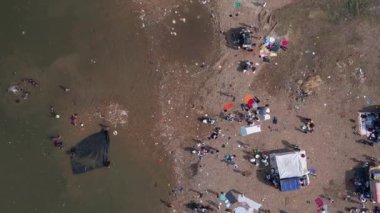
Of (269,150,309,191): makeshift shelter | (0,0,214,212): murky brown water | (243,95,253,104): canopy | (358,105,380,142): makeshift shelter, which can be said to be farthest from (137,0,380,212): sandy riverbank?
(0,0,214,212): murky brown water

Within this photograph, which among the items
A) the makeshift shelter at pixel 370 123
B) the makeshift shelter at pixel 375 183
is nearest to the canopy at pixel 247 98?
the makeshift shelter at pixel 370 123

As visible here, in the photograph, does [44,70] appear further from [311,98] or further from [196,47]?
[311,98]

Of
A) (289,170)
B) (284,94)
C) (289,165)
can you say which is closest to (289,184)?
(289,170)

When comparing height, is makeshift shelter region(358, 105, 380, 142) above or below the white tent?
above

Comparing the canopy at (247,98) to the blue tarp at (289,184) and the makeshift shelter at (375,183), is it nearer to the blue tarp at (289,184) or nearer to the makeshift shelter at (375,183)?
the blue tarp at (289,184)

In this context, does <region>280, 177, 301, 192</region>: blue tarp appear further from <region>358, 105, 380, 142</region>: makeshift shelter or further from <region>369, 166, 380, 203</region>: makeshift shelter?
<region>358, 105, 380, 142</region>: makeshift shelter
